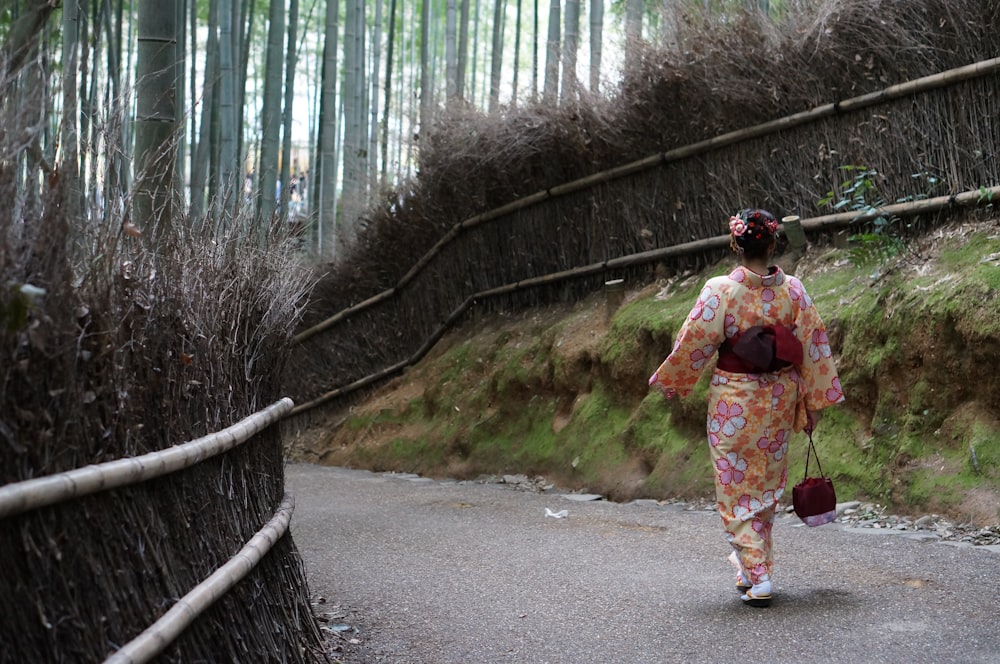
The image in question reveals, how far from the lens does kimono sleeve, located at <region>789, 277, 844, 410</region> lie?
4043mm

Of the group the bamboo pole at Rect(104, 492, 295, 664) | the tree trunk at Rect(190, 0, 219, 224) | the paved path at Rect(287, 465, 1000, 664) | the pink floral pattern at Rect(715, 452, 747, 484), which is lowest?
the paved path at Rect(287, 465, 1000, 664)

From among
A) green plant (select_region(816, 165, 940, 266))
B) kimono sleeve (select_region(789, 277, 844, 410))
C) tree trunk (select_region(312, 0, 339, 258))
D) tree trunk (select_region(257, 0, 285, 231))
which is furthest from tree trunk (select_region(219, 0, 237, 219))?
kimono sleeve (select_region(789, 277, 844, 410))

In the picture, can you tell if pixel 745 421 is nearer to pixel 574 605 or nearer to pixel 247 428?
pixel 574 605

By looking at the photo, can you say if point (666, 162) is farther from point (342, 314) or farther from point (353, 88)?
point (353, 88)

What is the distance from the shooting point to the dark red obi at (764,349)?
396 centimetres

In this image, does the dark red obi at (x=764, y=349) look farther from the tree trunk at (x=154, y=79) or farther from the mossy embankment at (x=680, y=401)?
the tree trunk at (x=154, y=79)

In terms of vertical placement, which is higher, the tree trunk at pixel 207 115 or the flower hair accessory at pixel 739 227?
the tree trunk at pixel 207 115

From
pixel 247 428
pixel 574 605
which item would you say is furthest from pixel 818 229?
pixel 247 428

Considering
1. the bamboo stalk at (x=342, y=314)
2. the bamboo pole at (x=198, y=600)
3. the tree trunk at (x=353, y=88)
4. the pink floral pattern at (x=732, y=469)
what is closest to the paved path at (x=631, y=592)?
the pink floral pattern at (x=732, y=469)

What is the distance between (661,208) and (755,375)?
4267 millimetres

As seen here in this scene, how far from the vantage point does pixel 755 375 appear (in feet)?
13.1

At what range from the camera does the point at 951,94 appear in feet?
20.2

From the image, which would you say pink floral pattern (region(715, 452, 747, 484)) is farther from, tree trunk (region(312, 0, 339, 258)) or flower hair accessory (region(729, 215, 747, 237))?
tree trunk (region(312, 0, 339, 258))

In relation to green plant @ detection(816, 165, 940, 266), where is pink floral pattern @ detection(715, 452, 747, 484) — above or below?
below
